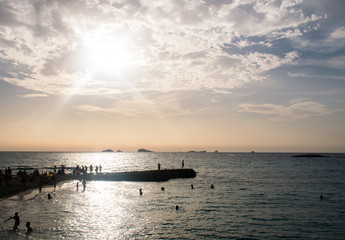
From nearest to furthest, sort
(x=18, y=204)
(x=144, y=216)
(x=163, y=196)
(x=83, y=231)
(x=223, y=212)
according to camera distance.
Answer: (x=83, y=231), (x=144, y=216), (x=223, y=212), (x=18, y=204), (x=163, y=196)

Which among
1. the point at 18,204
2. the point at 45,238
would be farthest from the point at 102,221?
the point at 18,204

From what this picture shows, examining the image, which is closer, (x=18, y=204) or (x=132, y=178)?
(x=18, y=204)

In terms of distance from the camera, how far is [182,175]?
65125 millimetres

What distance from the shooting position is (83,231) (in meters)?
21.7

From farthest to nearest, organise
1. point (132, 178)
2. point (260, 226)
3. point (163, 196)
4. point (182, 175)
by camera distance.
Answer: point (182, 175)
point (132, 178)
point (163, 196)
point (260, 226)

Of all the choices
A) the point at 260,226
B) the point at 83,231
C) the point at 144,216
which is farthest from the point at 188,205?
the point at 83,231

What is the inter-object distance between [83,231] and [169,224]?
7.70m

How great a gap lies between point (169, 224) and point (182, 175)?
4162 centimetres

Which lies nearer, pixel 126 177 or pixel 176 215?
pixel 176 215

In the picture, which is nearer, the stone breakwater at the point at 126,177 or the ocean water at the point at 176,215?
the ocean water at the point at 176,215

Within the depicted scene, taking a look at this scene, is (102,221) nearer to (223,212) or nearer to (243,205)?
(223,212)

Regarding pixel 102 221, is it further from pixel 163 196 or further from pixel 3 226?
pixel 163 196

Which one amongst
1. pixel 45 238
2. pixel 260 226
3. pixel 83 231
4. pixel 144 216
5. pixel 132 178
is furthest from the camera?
pixel 132 178

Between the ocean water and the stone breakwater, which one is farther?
the stone breakwater
